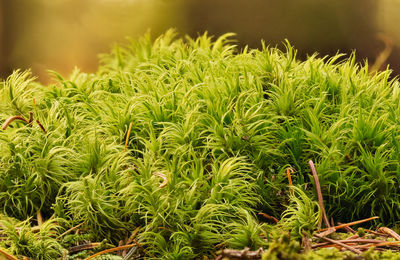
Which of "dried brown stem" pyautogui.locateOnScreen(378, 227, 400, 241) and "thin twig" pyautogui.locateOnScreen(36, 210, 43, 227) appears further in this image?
"thin twig" pyautogui.locateOnScreen(36, 210, 43, 227)

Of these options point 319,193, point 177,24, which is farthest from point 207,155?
point 177,24

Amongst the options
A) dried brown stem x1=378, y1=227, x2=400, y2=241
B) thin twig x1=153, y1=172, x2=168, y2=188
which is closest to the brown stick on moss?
thin twig x1=153, y1=172, x2=168, y2=188

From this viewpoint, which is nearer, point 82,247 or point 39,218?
point 82,247

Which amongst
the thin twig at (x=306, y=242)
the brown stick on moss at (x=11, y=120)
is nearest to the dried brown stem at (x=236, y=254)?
the thin twig at (x=306, y=242)

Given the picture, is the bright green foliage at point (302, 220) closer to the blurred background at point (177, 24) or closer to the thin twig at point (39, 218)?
the thin twig at point (39, 218)

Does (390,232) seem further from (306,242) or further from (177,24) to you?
(177,24)

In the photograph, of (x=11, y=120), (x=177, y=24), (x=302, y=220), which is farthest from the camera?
(x=177, y=24)

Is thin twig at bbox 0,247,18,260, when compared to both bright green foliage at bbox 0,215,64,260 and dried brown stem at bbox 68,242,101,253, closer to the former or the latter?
bright green foliage at bbox 0,215,64,260
